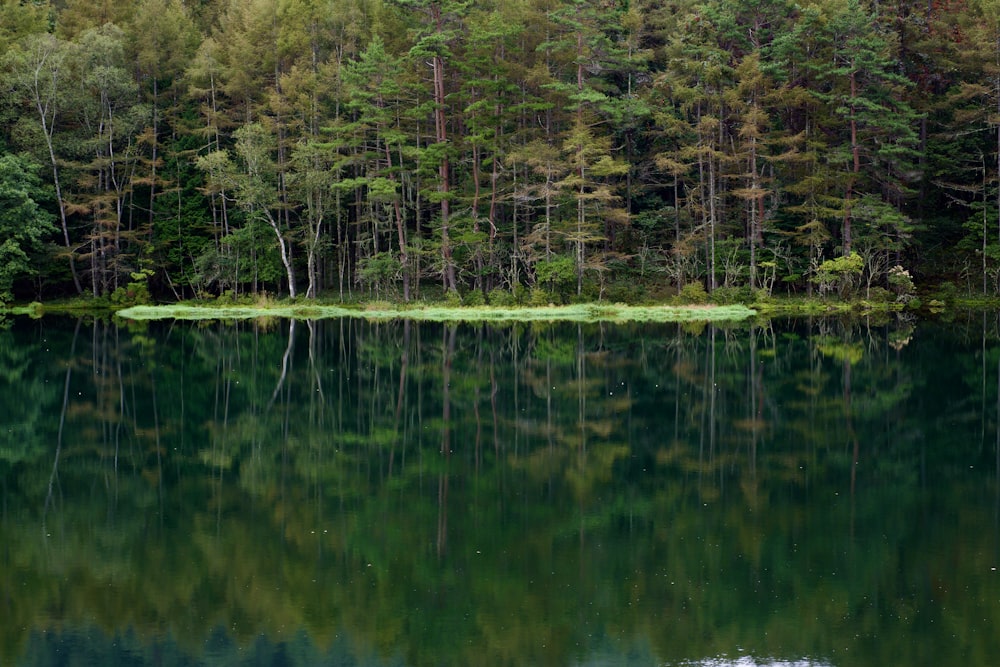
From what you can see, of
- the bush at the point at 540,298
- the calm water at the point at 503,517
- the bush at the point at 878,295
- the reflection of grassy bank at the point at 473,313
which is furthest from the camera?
the bush at the point at 878,295

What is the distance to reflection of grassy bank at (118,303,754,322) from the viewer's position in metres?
40.4

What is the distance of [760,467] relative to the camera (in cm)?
1412

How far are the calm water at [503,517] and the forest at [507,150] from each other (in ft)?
73.5

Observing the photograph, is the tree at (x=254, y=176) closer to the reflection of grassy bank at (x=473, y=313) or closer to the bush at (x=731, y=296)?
the reflection of grassy bank at (x=473, y=313)

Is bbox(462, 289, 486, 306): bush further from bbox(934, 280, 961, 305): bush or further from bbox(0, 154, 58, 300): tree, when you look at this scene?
bbox(0, 154, 58, 300): tree

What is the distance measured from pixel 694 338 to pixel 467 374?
10.7 m

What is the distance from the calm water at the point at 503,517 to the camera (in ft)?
27.7

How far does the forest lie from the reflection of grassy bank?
2273 mm

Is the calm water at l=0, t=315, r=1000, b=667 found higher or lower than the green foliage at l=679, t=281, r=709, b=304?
higher

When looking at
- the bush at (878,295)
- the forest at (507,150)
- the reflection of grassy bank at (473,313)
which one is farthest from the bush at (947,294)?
the reflection of grassy bank at (473,313)

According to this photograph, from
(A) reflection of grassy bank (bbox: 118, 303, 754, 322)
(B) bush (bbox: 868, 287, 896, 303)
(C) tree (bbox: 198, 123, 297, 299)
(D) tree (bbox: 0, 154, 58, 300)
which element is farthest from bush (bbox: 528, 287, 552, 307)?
(D) tree (bbox: 0, 154, 58, 300)

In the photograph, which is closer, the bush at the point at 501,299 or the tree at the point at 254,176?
the bush at the point at 501,299

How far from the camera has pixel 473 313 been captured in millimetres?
41438

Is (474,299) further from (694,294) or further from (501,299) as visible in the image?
(694,294)
